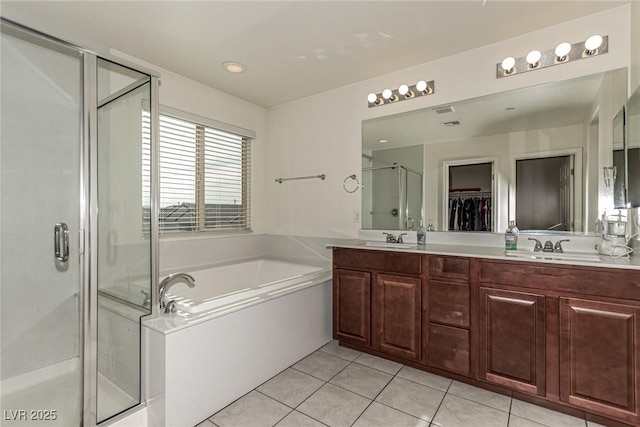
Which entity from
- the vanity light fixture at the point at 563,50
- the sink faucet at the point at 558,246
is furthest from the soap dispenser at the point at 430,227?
the vanity light fixture at the point at 563,50

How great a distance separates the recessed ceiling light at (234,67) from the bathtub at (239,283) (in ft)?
5.85

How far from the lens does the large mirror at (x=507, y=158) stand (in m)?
→ 1.99

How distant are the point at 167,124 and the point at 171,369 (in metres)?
2.04

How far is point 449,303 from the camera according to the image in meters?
2.04

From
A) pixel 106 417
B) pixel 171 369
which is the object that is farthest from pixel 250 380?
pixel 106 417

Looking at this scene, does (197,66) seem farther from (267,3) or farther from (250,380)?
(250,380)

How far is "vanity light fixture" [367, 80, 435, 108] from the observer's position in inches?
101

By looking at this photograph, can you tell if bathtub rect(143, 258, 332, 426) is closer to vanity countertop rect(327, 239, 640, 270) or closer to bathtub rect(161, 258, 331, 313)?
bathtub rect(161, 258, 331, 313)

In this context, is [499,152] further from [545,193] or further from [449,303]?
[449,303]

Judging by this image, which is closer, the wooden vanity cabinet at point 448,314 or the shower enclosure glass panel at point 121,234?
the shower enclosure glass panel at point 121,234

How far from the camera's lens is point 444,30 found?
2.10 meters

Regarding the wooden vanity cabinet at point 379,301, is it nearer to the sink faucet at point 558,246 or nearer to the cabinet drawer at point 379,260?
the cabinet drawer at point 379,260

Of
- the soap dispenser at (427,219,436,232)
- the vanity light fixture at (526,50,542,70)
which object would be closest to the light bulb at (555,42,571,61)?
the vanity light fixture at (526,50,542,70)

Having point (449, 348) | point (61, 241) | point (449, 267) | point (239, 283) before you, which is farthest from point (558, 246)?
point (61, 241)
